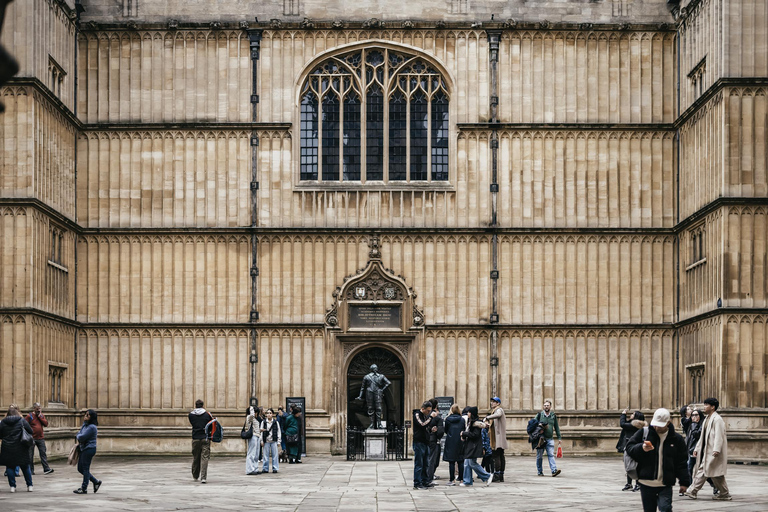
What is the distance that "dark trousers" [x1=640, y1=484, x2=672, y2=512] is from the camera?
1174 cm

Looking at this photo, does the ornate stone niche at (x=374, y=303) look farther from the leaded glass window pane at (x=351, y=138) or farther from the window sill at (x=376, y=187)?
the leaded glass window pane at (x=351, y=138)

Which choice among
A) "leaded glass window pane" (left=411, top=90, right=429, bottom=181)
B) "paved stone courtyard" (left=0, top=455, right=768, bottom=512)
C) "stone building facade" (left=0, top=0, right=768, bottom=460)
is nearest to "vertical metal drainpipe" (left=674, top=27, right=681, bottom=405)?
"stone building facade" (left=0, top=0, right=768, bottom=460)

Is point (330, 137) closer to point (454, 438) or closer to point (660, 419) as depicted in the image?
point (454, 438)

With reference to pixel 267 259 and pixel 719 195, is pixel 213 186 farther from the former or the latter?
pixel 719 195

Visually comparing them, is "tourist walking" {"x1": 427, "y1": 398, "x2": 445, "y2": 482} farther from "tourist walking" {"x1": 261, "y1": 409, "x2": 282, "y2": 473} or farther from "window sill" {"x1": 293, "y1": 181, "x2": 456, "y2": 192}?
"window sill" {"x1": 293, "y1": 181, "x2": 456, "y2": 192}

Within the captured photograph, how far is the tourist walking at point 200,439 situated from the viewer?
21.1 meters

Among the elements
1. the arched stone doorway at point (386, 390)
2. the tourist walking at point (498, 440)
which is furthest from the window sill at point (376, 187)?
the tourist walking at point (498, 440)

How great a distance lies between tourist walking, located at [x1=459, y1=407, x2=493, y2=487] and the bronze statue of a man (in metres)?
8.61

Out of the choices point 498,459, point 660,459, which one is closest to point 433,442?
point 498,459

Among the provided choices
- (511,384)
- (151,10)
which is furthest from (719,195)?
(151,10)

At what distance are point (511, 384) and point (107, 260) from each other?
1175 cm

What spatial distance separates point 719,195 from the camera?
1111 inches

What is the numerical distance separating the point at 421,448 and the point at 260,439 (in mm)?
5655

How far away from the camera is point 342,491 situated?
19.6 m
